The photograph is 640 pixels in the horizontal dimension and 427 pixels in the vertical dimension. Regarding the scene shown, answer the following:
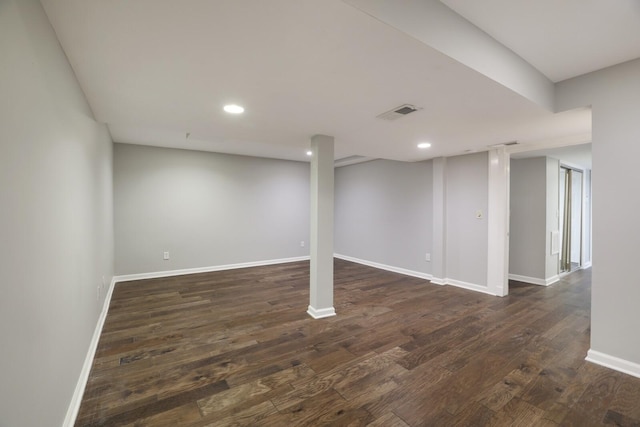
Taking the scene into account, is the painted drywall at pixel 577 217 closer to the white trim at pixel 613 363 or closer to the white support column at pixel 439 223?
the white support column at pixel 439 223

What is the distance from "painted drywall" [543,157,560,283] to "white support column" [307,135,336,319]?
13.2ft

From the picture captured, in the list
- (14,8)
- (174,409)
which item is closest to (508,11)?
(14,8)

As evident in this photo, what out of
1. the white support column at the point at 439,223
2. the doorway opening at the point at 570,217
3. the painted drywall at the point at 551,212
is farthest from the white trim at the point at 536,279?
the white support column at the point at 439,223

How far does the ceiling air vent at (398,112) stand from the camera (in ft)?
7.84

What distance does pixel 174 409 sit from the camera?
5.91ft

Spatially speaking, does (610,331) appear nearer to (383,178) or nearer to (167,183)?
(383,178)

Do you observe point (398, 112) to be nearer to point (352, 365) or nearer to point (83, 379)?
point (352, 365)

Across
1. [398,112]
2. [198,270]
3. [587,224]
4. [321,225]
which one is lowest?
[198,270]

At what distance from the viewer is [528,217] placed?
4969mm

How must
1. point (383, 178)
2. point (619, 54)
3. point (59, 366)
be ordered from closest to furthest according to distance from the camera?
1. point (59, 366)
2. point (619, 54)
3. point (383, 178)

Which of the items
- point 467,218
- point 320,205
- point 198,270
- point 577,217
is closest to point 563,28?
point 320,205

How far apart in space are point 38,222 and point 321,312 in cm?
271

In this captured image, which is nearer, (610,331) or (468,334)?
(610,331)

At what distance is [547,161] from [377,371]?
4870mm
